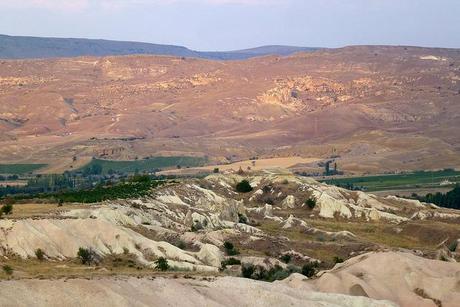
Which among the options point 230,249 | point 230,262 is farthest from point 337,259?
point 230,262

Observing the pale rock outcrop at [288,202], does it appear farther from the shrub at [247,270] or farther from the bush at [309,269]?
the shrub at [247,270]

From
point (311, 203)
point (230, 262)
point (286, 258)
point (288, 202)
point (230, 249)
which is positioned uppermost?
point (230, 262)

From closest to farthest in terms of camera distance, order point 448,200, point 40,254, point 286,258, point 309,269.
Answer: point 40,254 < point 309,269 < point 286,258 < point 448,200

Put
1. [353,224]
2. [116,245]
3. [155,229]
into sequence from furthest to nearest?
1. [353,224]
2. [155,229]
3. [116,245]

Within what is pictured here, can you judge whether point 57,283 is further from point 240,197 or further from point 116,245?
point 240,197

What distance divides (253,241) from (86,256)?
1996 centimetres

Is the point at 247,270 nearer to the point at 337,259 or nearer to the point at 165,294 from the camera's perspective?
the point at 337,259

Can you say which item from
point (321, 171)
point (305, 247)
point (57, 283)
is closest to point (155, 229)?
point (305, 247)

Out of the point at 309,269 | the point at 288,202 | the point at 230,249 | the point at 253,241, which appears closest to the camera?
the point at 309,269

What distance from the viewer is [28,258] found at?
47.9 metres

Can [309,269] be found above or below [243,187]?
above

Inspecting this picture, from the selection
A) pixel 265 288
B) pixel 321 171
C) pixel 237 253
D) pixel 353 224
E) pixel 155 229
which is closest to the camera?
pixel 265 288

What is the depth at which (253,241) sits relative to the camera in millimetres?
67312

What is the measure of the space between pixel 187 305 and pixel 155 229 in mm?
31573
